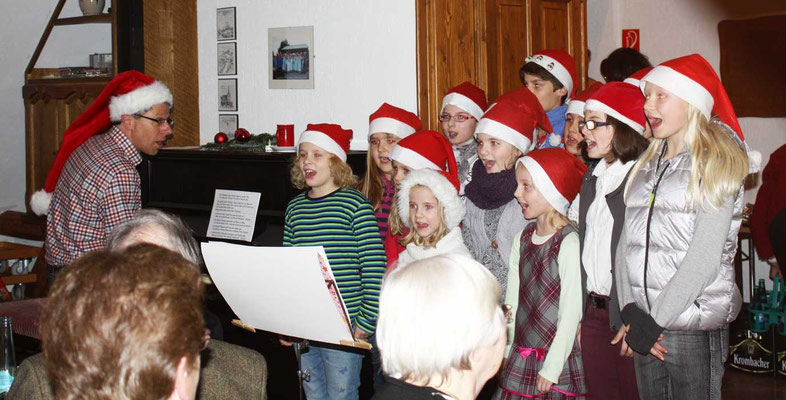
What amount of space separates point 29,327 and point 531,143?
2457 millimetres

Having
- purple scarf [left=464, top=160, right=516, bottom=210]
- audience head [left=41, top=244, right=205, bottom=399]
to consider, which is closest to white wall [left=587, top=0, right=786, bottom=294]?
purple scarf [left=464, top=160, right=516, bottom=210]

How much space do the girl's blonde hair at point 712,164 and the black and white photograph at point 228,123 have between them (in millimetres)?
3327

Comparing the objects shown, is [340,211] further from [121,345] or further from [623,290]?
[121,345]

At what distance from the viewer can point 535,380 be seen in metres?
2.94

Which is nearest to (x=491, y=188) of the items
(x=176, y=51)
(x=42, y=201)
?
(x=42, y=201)

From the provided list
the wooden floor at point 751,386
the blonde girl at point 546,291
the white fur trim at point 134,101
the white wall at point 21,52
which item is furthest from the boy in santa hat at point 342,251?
the white wall at point 21,52

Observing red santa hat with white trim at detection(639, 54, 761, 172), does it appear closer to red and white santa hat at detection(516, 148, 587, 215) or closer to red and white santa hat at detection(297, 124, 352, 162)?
red and white santa hat at detection(516, 148, 587, 215)

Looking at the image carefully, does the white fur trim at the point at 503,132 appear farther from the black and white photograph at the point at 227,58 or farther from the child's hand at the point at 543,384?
the black and white photograph at the point at 227,58

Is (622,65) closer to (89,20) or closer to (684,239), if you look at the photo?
(684,239)

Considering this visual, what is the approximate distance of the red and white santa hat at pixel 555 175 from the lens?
3.03 metres

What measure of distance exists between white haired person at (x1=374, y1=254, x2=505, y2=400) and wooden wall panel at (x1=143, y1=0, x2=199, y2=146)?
403 centimetres

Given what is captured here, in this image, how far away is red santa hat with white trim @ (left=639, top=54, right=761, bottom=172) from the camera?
2.63 metres

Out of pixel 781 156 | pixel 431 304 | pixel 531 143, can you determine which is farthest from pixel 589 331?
pixel 781 156

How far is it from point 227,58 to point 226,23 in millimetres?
224
